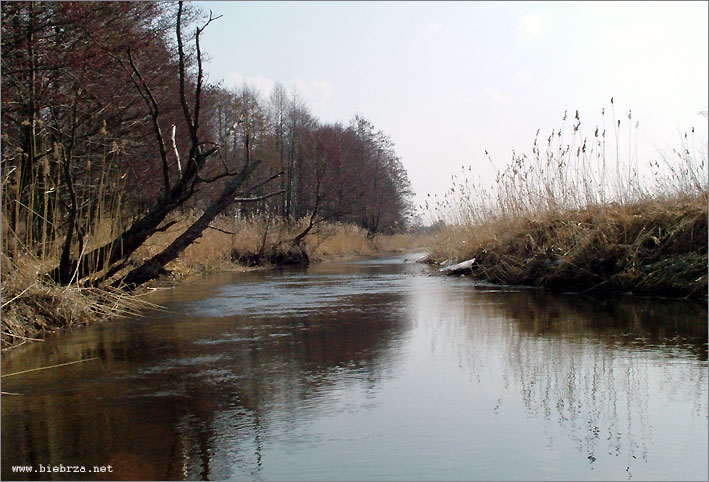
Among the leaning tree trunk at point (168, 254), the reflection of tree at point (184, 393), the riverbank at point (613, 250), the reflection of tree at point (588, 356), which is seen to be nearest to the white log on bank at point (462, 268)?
the riverbank at point (613, 250)

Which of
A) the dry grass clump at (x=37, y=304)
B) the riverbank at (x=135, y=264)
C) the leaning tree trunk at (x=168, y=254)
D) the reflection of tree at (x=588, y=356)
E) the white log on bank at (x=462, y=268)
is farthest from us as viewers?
the white log on bank at (x=462, y=268)

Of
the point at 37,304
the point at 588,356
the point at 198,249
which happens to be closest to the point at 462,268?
the point at 198,249

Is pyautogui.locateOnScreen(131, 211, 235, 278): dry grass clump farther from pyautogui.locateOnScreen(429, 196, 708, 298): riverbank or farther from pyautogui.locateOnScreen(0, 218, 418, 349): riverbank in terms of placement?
pyautogui.locateOnScreen(429, 196, 708, 298): riverbank

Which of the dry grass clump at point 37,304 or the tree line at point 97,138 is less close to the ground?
the tree line at point 97,138

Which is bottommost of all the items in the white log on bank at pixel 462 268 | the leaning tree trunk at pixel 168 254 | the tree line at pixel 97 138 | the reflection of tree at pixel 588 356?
the reflection of tree at pixel 588 356

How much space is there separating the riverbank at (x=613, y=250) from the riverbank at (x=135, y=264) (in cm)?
450

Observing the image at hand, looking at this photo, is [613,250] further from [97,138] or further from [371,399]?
[97,138]

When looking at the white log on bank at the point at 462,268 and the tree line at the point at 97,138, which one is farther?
the white log on bank at the point at 462,268

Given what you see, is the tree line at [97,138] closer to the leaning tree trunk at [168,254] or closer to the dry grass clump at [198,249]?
the leaning tree trunk at [168,254]

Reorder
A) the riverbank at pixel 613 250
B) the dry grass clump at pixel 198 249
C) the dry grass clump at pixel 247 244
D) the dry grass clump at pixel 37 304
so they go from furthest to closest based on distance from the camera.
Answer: the dry grass clump at pixel 247 244 → the dry grass clump at pixel 198 249 → the riverbank at pixel 613 250 → the dry grass clump at pixel 37 304

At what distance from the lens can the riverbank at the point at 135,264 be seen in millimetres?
5547

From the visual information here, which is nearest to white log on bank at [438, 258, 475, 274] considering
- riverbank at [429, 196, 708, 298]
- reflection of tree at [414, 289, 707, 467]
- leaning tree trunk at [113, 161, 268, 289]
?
riverbank at [429, 196, 708, 298]

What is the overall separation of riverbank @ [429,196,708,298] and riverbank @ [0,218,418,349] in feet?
14.8

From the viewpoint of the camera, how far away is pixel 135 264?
10141 millimetres
